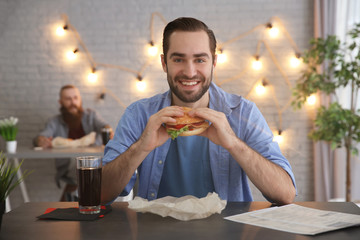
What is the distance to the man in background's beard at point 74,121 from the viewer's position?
463cm

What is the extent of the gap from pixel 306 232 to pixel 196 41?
1.00m

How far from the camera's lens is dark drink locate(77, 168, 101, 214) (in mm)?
1316

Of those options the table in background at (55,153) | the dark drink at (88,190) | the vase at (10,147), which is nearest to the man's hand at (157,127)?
the dark drink at (88,190)

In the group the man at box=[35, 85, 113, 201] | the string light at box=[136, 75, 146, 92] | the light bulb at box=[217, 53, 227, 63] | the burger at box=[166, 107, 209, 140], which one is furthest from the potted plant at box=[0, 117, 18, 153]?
the burger at box=[166, 107, 209, 140]

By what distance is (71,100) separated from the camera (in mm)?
4633

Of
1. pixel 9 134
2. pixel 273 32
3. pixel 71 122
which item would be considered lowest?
pixel 9 134

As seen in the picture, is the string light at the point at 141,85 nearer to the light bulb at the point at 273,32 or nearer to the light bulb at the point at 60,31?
the light bulb at the point at 60,31

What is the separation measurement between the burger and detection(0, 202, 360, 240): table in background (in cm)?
37

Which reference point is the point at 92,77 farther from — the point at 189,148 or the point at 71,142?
the point at 189,148

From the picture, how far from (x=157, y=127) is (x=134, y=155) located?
162mm

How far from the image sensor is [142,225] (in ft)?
3.88

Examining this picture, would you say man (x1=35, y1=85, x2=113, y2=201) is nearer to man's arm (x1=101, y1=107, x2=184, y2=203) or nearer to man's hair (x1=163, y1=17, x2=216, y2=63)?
man's hair (x1=163, y1=17, x2=216, y2=63)

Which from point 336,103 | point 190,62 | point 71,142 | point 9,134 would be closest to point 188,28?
point 190,62

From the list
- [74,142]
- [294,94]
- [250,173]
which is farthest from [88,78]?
[250,173]
